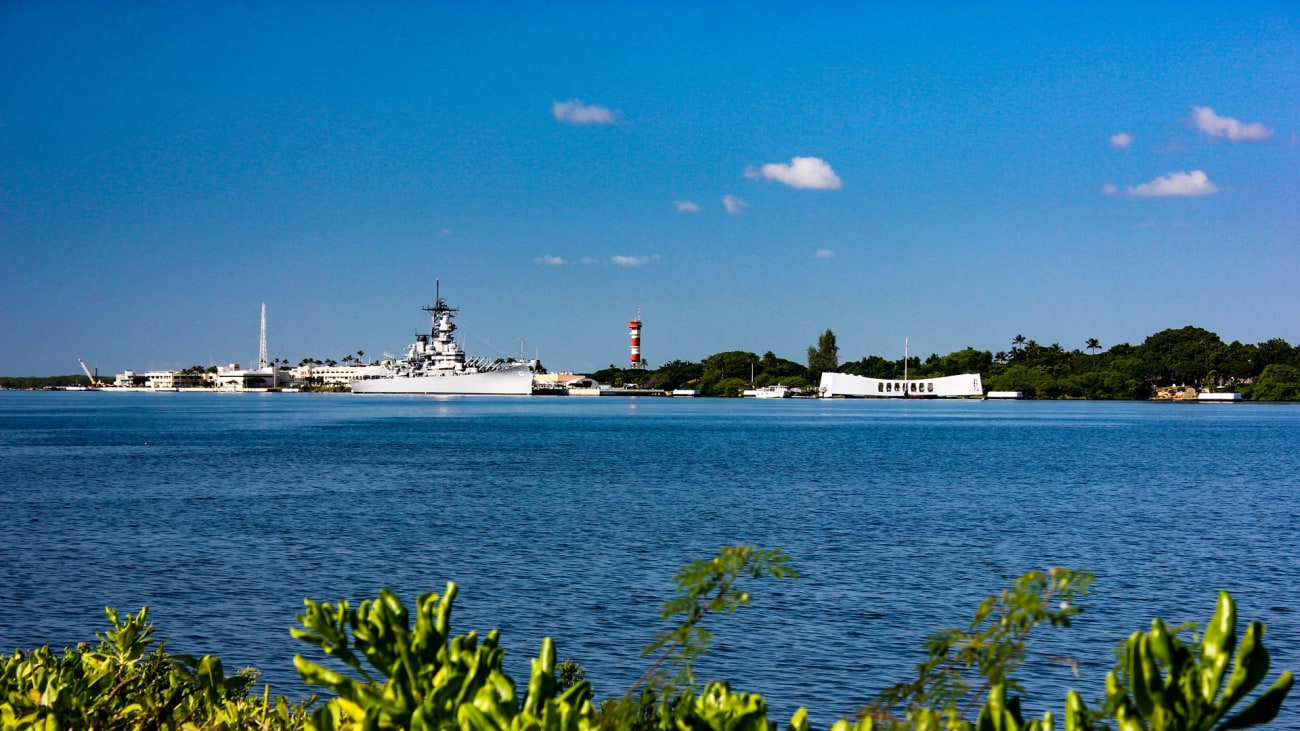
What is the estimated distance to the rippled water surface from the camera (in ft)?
56.1

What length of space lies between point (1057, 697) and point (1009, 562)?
11337mm

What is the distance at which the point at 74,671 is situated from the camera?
670 centimetres

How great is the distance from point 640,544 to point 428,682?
2412 cm

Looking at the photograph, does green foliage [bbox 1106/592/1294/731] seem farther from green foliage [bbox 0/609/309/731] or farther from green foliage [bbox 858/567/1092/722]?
green foliage [bbox 0/609/309/731]

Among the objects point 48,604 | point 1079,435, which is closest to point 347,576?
point 48,604

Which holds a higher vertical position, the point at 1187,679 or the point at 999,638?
the point at 1187,679

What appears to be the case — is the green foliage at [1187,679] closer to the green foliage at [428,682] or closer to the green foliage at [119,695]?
the green foliage at [428,682]

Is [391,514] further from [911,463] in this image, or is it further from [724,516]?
[911,463]

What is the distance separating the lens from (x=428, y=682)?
352 centimetres

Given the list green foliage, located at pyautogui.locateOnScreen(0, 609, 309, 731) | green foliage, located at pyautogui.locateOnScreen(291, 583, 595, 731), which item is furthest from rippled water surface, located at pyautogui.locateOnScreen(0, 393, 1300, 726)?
green foliage, located at pyautogui.locateOnScreen(291, 583, 595, 731)

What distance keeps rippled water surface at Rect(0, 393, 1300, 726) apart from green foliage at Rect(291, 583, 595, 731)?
1068 cm

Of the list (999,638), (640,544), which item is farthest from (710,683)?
(640,544)

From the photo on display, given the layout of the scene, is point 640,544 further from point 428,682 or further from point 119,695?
point 428,682

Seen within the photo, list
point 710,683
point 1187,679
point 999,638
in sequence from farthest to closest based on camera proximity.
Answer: point 999,638, point 710,683, point 1187,679
